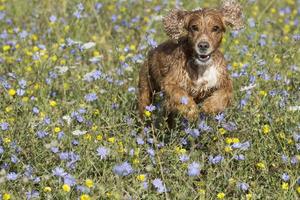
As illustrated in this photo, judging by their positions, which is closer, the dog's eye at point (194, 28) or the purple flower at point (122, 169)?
the purple flower at point (122, 169)

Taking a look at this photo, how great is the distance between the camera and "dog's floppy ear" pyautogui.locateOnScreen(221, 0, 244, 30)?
6.27 m

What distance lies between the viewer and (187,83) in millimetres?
6043

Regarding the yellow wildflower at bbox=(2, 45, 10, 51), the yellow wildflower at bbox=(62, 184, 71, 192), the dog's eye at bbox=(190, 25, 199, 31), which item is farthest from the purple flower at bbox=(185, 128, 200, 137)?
the yellow wildflower at bbox=(2, 45, 10, 51)

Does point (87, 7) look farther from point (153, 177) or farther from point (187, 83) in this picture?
point (153, 177)

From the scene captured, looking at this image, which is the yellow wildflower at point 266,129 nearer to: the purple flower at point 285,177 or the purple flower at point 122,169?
the purple flower at point 285,177

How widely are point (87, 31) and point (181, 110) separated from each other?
2862mm

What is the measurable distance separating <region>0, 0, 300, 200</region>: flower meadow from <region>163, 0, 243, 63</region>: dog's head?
544mm

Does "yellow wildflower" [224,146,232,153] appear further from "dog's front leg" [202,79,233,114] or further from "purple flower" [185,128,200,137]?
"dog's front leg" [202,79,233,114]

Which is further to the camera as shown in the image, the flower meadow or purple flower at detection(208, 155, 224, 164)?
purple flower at detection(208, 155, 224, 164)

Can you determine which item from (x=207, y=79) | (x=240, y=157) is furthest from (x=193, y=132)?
(x=207, y=79)

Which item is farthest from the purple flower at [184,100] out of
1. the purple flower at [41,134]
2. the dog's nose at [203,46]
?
the purple flower at [41,134]

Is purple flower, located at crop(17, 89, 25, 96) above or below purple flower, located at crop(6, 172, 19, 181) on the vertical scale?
above

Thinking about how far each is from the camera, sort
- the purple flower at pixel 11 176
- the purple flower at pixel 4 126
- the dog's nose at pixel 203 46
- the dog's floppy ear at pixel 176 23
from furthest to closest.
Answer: the dog's floppy ear at pixel 176 23 → the dog's nose at pixel 203 46 → the purple flower at pixel 4 126 → the purple flower at pixel 11 176

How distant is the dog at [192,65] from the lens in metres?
5.81
